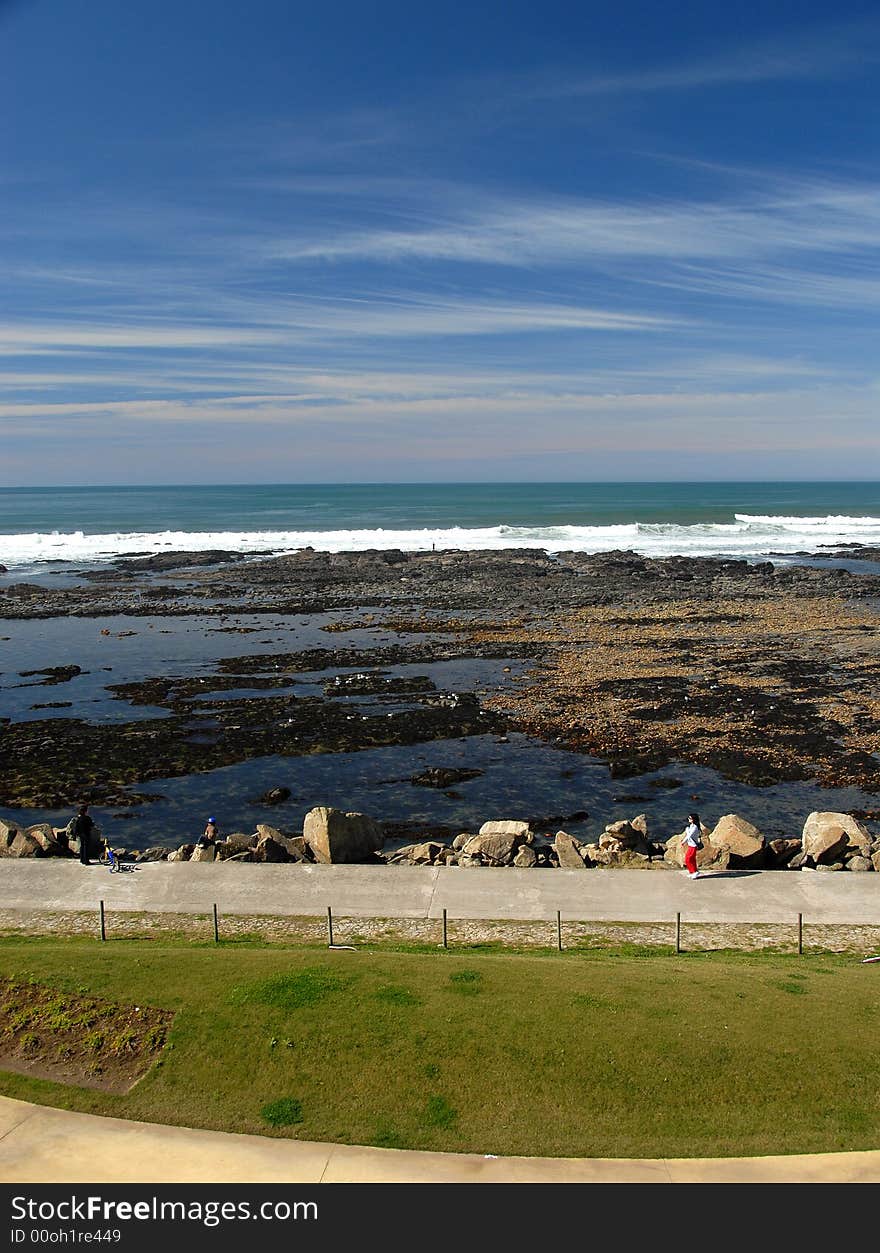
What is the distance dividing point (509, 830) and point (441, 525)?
339 ft

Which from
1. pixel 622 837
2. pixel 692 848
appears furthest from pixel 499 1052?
pixel 622 837

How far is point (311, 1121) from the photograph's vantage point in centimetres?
1018

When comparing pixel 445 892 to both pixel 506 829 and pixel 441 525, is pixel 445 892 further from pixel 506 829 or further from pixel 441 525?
pixel 441 525

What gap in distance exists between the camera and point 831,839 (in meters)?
18.8

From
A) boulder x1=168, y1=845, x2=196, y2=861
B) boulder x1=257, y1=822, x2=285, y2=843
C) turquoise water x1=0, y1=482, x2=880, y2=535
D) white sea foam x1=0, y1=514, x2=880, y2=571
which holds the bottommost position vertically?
boulder x1=168, y1=845, x2=196, y2=861

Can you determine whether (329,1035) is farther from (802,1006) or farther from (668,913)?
(668,913)

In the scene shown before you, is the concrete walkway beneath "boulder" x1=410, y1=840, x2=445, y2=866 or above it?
above

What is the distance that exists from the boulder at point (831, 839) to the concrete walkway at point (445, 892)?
1055 mm

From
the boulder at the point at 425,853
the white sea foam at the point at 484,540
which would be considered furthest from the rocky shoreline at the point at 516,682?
the white sea foam at the point at 484,540

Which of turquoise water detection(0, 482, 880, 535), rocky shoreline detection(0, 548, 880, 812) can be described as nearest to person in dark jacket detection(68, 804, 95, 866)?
rocky shoreline detection(0, 548, 880, 812)

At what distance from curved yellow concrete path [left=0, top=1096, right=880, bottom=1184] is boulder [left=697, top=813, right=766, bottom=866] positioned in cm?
904

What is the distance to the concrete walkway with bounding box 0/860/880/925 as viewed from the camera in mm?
16328

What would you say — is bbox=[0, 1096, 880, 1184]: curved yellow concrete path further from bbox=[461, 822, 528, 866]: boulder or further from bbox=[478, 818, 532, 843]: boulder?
bbox=[478, 818, 532, 843]: boulder
